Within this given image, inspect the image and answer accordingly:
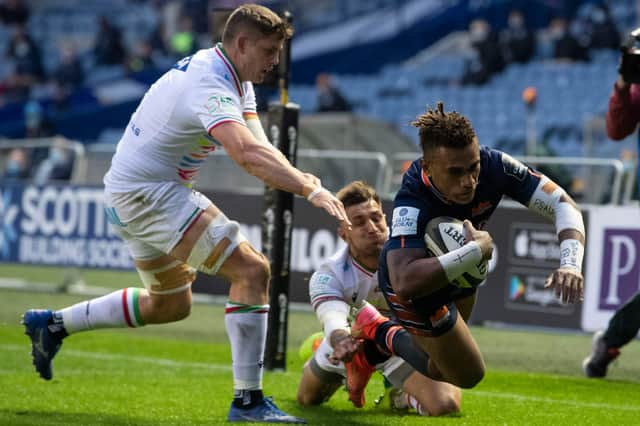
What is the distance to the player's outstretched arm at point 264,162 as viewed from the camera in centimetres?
546

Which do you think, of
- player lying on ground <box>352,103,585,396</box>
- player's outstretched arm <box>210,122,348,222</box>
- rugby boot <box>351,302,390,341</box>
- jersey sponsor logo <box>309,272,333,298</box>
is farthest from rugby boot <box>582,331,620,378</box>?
player's outstretched arm <box>210,122,348,222</box>

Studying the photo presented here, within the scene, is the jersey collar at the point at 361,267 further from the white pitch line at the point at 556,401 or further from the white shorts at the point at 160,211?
the white pitch line at the point at 556,401

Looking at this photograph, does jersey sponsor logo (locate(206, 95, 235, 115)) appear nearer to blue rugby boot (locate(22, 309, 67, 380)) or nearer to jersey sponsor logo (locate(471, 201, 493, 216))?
jersey sponsor logo (locate(471, 201, 493, 216))

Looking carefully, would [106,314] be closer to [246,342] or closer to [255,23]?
[246,342]

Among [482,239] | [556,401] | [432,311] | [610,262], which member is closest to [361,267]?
[432,311]

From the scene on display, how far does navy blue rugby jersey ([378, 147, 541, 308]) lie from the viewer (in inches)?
216

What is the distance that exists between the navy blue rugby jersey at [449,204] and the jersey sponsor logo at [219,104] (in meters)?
0.98

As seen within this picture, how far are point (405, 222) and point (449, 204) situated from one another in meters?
0.25

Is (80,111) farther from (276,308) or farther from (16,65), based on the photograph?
(276,308)

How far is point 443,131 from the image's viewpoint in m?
5.33

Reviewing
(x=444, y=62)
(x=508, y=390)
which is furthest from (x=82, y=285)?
(x=444, y=62)

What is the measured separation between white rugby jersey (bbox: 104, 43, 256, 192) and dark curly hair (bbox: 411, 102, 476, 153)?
3.22ft

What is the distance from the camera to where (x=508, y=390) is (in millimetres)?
7711

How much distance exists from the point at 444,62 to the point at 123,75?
9.36 m
